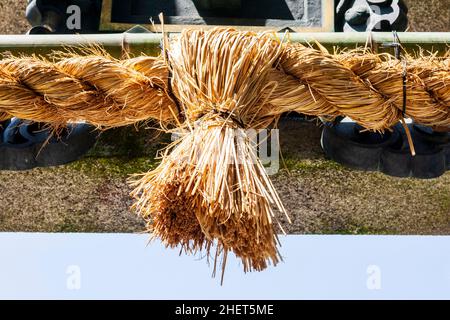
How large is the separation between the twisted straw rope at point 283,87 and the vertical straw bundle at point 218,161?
58 mm

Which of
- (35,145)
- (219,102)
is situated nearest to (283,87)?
(219,102)

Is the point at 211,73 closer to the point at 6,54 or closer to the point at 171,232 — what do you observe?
the point at 171,232

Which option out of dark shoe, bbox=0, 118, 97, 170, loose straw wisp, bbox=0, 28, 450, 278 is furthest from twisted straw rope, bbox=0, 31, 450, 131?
dark shoe, bbox=0, 118, 97, 170

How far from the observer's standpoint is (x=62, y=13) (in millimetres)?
2908

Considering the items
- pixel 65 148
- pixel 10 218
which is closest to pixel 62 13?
pixel 10 218

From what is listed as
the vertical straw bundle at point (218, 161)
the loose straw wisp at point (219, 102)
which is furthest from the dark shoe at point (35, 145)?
the vertical straw bundle at point (218, 161)

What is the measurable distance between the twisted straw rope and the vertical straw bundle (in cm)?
6

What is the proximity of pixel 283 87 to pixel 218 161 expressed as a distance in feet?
0.79

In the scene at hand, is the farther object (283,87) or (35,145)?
(35,145)

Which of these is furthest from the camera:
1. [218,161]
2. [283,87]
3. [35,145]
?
[35,145]

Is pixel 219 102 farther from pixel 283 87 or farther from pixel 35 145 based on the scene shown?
pixel 35 145

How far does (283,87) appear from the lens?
5.41ft

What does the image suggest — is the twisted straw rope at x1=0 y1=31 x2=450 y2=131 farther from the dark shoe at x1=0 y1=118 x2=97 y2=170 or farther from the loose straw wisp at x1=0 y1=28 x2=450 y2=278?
the dark shoe at x1=0 y1=118 x2=97 y2=170

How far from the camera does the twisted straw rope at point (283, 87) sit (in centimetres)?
165
